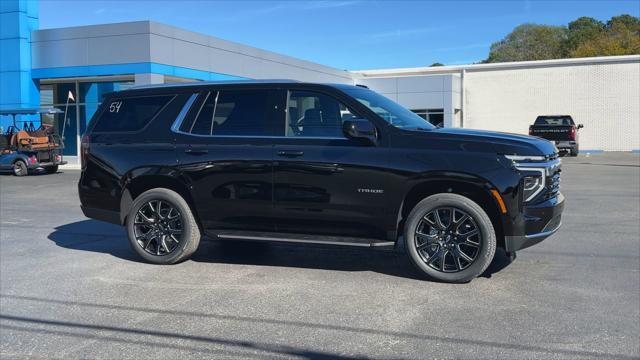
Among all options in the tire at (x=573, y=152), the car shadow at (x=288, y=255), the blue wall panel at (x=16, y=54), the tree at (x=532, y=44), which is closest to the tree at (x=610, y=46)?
the tree at (x=532, y=44)

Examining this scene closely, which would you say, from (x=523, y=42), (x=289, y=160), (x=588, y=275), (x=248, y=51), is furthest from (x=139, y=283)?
(x=523, y=42)

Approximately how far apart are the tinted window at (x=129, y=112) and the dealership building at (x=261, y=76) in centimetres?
1693

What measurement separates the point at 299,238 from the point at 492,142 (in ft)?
7.11

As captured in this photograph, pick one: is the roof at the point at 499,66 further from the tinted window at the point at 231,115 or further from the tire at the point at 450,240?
the tire at the point at 450,240

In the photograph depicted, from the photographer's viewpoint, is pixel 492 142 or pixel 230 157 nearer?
pixel 492 142

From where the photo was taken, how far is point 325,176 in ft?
19.9

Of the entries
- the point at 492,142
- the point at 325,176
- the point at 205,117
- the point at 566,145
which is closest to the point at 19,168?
the point at 205,117

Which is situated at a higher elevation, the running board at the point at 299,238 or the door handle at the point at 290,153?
the door handle at the point at 290,153

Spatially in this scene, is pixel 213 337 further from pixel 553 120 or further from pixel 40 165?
pixel 553 120

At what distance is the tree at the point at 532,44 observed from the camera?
63.0 m

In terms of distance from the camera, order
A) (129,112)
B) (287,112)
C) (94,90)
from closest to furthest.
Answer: (287,112), (129,112), (94,90)

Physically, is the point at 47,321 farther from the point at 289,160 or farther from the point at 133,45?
the point at 133,45

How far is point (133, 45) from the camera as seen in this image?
23562 mm

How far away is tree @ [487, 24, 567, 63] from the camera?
6297 cm
